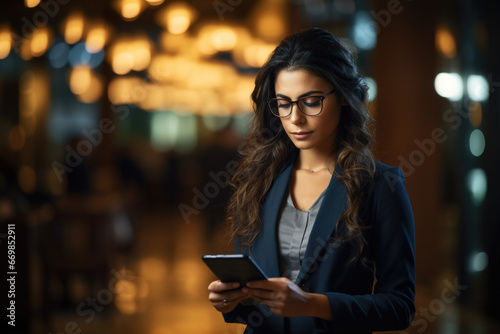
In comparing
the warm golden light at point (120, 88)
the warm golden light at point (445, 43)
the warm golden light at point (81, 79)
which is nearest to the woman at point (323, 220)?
the warm golden light at point (445, 43)

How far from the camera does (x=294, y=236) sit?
1.29 metres

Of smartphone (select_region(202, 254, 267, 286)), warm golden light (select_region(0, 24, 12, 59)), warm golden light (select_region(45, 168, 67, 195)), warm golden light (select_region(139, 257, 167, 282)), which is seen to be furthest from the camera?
warm golden light (select_region(45, 168, 67, 195))

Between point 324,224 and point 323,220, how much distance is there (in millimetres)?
11

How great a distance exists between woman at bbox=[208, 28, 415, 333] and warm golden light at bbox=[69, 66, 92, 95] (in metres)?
9.43

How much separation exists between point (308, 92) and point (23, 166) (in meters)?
9.84

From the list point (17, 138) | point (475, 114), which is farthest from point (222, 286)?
point (17, 138)

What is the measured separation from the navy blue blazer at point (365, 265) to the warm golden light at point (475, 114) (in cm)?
380

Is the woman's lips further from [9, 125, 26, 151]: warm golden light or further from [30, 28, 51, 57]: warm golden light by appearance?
[9, 125, 26, 151]: warm golden light

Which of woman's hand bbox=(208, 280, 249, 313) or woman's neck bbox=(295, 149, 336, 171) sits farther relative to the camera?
woman's neck bbox=(295, 149, 336, 171)

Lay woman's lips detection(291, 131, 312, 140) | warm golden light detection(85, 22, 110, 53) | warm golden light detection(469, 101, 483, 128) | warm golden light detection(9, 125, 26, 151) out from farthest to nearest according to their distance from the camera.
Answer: warm golden light detection(9, 125, 26, 151), warm golden light detection(85, 22, 110, 53), warm golden light detection(469, 101, 483, 128), woman's lips detection(291, 131, 312, 140)

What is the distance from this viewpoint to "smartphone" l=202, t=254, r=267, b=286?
1045 millimetres

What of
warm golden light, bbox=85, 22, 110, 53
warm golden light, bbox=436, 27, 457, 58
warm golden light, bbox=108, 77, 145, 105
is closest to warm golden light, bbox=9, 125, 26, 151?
warm golden light, bbox=108, 77, 145, 105

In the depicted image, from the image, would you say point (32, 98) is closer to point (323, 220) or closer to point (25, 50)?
point (25, 50)

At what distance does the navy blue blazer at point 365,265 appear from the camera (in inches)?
45.8
